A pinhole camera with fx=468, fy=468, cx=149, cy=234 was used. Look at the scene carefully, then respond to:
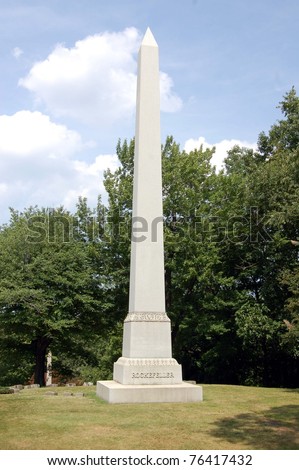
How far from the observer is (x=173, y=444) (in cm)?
809

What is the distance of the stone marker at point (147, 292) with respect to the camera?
1354 cm

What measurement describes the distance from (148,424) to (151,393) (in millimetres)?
3370

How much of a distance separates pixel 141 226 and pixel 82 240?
16.1 meters

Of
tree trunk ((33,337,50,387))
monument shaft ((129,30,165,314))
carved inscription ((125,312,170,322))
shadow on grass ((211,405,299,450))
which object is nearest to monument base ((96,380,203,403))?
carved inscription ((125,312,170,322))

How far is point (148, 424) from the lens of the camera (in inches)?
392

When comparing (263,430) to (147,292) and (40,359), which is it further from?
(40,359)

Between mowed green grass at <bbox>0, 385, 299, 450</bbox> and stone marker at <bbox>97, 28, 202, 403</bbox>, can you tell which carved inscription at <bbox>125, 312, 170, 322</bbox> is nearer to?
stone marker at <bbox>97, 28, 202, 403</bbox>

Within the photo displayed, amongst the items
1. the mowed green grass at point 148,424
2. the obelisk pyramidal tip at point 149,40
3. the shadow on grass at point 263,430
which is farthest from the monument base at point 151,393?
the obelisk pyramidal tip at point 149,40

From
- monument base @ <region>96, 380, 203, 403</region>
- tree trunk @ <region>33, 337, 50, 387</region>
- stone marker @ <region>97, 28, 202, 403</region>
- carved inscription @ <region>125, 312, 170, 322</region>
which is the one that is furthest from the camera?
tree trunk @ <region>33, 337, 50, 387</region>

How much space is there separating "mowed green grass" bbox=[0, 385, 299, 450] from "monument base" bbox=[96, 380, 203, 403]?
0.40m

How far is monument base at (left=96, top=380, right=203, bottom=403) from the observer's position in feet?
42.9

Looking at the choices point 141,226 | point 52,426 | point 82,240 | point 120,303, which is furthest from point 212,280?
point 52,426

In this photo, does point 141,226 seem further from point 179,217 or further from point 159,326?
point 179,217

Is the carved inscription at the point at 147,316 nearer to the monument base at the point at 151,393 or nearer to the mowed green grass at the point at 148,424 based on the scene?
the monument base at the point at 151,393
